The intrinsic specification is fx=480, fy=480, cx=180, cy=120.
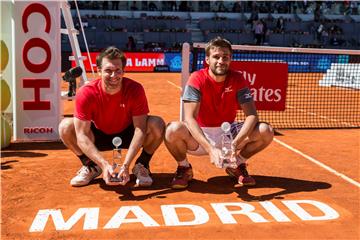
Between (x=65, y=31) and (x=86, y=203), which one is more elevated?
(x=65, y=31)

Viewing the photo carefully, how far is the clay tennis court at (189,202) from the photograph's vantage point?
4.04m

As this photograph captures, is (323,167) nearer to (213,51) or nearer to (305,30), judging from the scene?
(213,51)

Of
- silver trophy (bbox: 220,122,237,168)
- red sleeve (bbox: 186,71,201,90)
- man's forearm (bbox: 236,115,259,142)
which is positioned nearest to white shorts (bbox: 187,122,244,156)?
silver trophy (bbox: 220,122,237,168)

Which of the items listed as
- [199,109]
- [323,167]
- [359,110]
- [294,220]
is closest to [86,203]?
[199,109]

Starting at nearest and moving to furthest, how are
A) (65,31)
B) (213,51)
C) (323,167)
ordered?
(213,51) → (323,167) → (65,31)

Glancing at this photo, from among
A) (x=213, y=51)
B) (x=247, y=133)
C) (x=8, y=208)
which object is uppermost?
(x=213, y=51)

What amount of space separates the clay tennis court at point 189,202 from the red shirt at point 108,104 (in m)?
0.76

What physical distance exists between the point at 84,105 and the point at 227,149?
1552 mm

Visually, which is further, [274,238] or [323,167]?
[323,167]

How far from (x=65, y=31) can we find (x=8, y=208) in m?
4.87

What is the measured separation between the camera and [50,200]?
4820 millimetres

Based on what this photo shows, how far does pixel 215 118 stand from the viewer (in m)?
5.39

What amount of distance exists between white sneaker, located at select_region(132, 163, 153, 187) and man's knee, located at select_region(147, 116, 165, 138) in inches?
17.1

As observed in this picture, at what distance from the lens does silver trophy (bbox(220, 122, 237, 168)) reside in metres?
4.71
